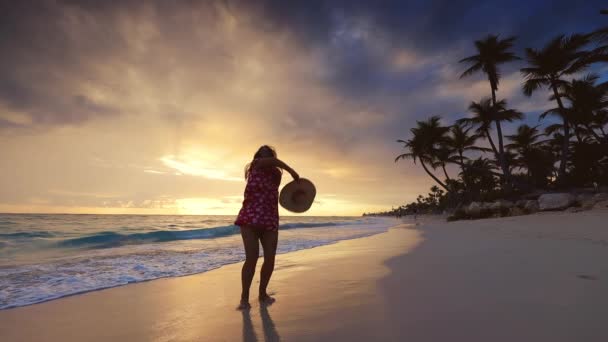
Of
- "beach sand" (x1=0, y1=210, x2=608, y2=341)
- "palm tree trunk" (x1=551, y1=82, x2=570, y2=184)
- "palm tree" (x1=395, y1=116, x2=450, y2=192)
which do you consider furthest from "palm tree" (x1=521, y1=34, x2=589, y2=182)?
"beach sand" (x1=0, y1=210, x2=608, y2=341)

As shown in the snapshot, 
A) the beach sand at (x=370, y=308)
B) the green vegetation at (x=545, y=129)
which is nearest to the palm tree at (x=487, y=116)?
the green vegetation at (x=545, y=129)

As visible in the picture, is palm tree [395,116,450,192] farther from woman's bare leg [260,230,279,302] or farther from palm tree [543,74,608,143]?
woman's bare leg [260,230,279,302]

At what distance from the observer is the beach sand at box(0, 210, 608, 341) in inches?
83.0

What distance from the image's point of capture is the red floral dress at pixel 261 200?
3391mm

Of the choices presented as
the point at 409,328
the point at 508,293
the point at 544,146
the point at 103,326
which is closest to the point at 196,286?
the point at 103,326

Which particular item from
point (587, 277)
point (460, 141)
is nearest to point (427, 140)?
point (460, 141)

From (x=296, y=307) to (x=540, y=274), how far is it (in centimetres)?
269

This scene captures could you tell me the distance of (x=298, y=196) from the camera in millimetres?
4164

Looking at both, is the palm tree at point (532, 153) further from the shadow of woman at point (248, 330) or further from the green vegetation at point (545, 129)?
the shadow of woman at point (248, 330)

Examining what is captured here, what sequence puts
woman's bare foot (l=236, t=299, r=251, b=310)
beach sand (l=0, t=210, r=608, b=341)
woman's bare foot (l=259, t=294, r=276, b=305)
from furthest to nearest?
woman's bare foot (l=259, t=294, r=276, b=305) < woman's bare foot (l=236, t=299, r=251, b=310) < beach sand (l=0, t=210, r=608, b=341)

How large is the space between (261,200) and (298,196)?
31.2 inches

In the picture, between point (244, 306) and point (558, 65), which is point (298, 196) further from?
point (558, 65)

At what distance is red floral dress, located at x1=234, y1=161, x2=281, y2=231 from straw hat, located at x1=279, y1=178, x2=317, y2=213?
0.45m

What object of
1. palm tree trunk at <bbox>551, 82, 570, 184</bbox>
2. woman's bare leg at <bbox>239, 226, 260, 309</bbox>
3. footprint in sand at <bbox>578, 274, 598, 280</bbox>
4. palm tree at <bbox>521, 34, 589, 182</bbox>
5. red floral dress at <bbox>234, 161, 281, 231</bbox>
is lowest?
footprint in sand at <bbox>578, 274, 598, 280</bbox>
